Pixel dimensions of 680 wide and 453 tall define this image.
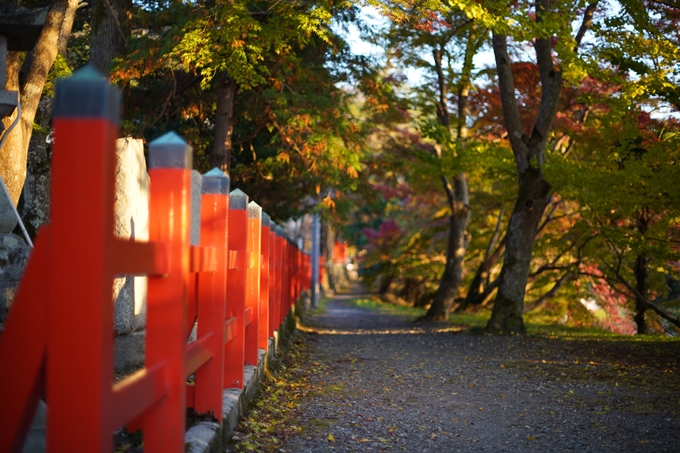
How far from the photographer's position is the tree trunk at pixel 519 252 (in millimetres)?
12734

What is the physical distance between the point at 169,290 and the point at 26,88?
23.5 feet

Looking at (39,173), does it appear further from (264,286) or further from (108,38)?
(264,286)

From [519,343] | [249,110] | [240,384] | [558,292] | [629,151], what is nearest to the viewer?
[240,384]

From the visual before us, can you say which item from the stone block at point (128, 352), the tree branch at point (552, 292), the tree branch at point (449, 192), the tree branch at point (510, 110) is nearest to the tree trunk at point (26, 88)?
the stone block at point (128, 352)

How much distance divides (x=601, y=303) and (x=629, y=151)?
10.1 m

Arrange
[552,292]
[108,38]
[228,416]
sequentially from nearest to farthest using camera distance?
[228,416], [108,38], [552,292]

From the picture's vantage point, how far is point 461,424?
5.73 metres

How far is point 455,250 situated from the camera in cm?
1744

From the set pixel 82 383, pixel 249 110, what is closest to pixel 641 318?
pixel 249 110

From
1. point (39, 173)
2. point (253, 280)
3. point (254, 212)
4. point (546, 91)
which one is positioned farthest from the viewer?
point (546, 91)

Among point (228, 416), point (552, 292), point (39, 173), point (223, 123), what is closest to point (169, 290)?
point (228, 416)

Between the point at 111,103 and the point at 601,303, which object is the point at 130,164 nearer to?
the point at 111,103

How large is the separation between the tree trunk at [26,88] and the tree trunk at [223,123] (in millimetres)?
2957

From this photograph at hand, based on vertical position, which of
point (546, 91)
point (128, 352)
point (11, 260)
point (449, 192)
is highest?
point (546, 91)
